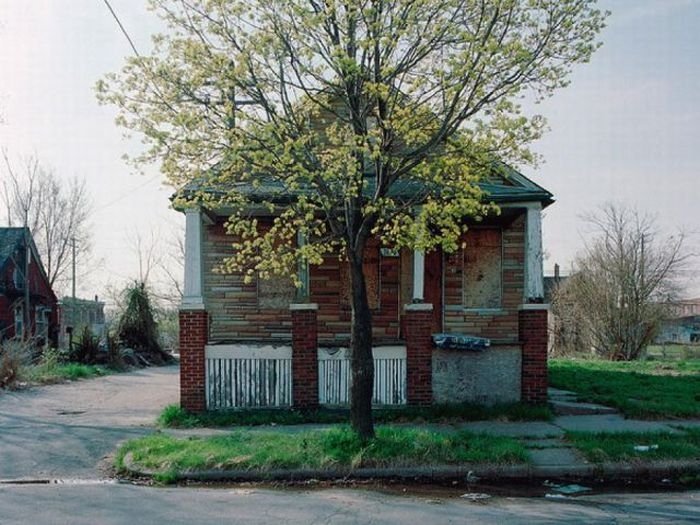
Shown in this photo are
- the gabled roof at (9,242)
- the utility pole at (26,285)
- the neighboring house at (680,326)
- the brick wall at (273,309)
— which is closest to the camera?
the brick wall at (273,309)

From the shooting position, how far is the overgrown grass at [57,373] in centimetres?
1968

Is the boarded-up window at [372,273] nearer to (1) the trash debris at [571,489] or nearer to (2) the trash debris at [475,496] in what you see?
(1) the trash debris at [571,489]

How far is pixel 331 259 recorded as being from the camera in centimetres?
1449

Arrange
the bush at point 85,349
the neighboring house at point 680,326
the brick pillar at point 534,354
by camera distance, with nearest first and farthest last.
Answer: the brick pillar at point 534,354, the bush at point 85,349, the neighboring house at point 680,326

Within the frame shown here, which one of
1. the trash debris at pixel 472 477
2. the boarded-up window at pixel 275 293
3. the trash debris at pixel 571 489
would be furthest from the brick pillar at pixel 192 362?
the trash debris at pixel 571 489

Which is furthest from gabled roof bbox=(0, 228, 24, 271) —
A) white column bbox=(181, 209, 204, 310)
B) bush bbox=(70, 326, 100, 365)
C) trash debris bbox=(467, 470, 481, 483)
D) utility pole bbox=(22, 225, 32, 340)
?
trash debris bbox=(467, 470, 481, 483)

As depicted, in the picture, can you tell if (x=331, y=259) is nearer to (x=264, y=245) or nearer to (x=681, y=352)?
(x=264, y=245)

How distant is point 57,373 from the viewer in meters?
21.3

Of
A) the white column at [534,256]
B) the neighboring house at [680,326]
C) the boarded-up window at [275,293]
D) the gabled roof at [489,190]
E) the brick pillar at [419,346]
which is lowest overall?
the neighboring house at [680,326]

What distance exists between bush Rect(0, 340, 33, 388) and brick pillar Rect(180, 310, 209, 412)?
785 centimetres

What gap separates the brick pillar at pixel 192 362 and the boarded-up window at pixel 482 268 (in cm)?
564

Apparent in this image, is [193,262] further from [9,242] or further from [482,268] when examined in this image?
[9,242]

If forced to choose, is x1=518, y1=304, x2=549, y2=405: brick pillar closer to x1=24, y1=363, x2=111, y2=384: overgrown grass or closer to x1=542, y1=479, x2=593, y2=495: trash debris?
x1=542, y1=479, x2=593, y2=495: trash debris

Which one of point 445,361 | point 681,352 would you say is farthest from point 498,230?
point 681,352
